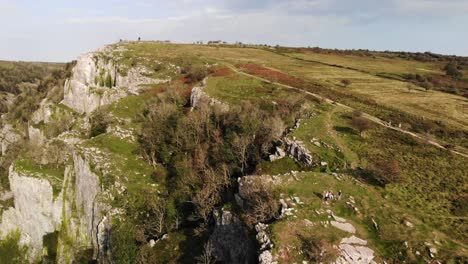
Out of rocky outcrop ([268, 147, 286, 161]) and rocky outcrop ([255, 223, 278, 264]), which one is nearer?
rocky outcrop ([255, 223, 278, 264])

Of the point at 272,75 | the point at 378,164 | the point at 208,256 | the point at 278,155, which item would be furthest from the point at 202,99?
the point at 208,256

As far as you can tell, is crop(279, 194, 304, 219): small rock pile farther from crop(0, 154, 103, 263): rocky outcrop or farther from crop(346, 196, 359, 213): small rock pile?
crop(0, 154, 103, 263): rocky outcrop

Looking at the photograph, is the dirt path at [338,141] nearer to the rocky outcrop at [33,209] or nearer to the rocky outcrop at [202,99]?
the rocky outcrop at [202,99]

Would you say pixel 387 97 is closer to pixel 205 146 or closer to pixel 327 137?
pixel 327 137

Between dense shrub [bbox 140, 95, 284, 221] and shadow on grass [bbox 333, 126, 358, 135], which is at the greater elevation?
shadow on grass [bbox 333, 126, 358, 135]

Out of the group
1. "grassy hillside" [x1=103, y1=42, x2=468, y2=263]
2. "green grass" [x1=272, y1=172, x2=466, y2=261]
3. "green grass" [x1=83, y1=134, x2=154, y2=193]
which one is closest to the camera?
"green grass" [x1=272, y1=172, x2=466, y2=261]

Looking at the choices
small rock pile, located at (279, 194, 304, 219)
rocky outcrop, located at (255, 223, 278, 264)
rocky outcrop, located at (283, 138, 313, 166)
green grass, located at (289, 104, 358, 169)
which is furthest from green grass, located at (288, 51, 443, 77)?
rocky outcrop, located at (255, 223, 278, 264)

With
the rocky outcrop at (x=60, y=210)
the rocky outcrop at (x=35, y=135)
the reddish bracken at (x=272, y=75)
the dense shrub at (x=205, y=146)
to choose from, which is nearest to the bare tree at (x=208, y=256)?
the dense shrub at (x=205, y=146)

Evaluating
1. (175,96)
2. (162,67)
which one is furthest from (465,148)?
(162,67)
